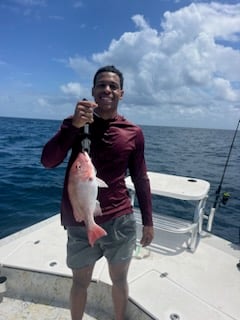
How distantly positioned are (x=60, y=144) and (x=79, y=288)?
1258 mm

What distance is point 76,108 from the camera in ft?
5.45

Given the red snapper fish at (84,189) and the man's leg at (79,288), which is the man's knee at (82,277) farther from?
the red snapper fish at (84,189)

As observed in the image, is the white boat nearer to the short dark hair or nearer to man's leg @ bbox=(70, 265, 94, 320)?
man's leg @ bbox=(70, 265, 94, 320)

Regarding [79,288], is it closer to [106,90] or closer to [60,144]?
[60,144]

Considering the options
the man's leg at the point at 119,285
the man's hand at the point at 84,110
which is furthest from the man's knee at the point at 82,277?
the man's hand at the point at 84,110

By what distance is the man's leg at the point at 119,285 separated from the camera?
2197 millimetres

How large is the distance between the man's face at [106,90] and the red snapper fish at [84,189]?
0.54 meters

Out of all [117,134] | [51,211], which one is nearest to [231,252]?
[117,134]

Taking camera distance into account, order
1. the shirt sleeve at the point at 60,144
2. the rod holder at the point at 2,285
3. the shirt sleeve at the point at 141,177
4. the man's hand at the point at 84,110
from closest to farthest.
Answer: the man's hand at the point at 84,110 → the shirt sleeve at the point at 60,144 → the shirt sleeve at the point at 141,177 → the rod holder at the point at 2,285

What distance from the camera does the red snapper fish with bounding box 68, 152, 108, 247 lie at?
5.44ft

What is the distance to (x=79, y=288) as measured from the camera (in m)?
2.18

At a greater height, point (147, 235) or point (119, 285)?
point (147, 235)

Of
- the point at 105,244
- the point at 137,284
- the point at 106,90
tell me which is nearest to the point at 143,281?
the point at 137,284

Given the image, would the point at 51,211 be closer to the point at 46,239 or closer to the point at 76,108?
the point at 46,239
